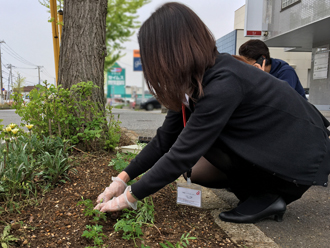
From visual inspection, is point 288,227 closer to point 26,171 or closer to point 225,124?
point 225,124

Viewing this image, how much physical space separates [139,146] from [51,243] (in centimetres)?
167

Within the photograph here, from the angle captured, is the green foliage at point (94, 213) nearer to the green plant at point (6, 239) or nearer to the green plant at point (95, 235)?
the green plant at point (95, 235)

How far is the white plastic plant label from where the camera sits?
71.0 inches

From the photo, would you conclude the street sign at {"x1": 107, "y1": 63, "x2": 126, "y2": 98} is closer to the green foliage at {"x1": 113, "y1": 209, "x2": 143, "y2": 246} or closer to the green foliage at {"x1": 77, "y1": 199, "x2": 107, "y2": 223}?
the green foliage at {"x1": 77, "y1": 199, "x2": 107, "y2": 223}

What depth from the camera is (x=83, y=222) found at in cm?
158

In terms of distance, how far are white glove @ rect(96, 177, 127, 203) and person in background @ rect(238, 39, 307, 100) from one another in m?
1.83

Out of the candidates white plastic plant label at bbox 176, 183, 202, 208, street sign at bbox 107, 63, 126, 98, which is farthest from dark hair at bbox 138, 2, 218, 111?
street sign at bbox 107, 63, 126, 98

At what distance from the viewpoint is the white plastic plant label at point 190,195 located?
1.80 metres

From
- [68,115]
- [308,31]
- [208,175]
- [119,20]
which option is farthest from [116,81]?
[208,175]

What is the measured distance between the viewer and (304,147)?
5.24 ft

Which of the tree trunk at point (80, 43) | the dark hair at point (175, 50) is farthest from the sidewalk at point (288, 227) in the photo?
the tree trunk at point (80, 43)

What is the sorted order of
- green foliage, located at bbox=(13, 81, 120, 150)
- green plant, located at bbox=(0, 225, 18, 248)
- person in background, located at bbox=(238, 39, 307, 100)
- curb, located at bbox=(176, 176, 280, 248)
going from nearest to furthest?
green plant, located at bbox=(0, 225, 18, 248) < curb, located at bbox=(176, 176, 280, 248) < green foliage, located at bbox=(13, 81, 120, 150) < person in background, located at bbox=(238, 39, 307, 100)

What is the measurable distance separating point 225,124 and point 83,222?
Answer: 0.97m

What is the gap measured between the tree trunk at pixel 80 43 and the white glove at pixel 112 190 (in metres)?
1.32
